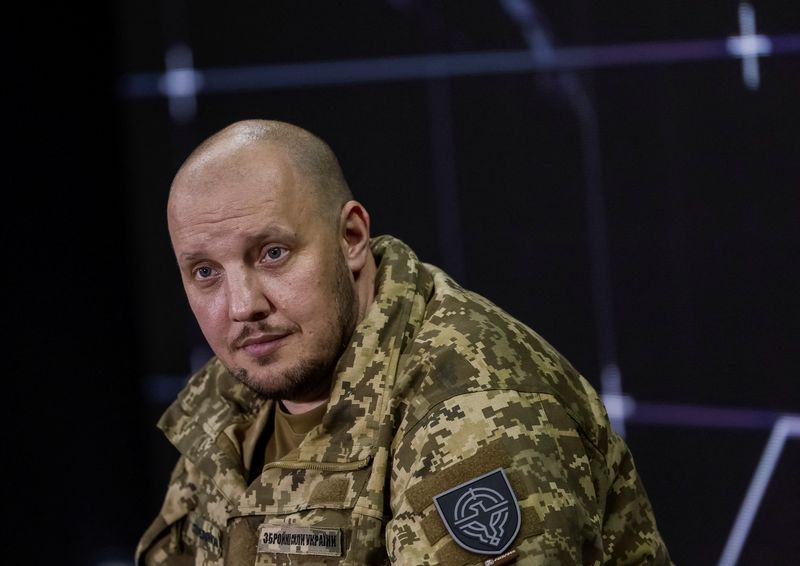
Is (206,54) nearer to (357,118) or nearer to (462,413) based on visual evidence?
(357,118)

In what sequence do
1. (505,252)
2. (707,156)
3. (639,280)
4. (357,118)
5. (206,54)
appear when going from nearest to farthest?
(707,156) → (639,280) → (505,252) → (357,118) → (206,54)

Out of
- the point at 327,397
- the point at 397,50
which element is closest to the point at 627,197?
the point at 397,50

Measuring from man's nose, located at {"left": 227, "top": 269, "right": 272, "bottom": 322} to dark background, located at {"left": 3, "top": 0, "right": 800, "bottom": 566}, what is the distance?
3.54ft

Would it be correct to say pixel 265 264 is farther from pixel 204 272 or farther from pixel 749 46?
pixel 749 46

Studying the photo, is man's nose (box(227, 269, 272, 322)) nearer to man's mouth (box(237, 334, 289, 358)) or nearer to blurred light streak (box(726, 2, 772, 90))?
man's mouth (box(237, 334, 289, 358))

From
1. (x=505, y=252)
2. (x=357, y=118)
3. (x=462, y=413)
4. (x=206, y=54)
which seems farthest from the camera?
(x=206, y=54)

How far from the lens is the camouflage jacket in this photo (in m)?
1.56

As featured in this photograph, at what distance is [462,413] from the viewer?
1.61 meters

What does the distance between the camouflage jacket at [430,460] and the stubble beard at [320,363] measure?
0.03m

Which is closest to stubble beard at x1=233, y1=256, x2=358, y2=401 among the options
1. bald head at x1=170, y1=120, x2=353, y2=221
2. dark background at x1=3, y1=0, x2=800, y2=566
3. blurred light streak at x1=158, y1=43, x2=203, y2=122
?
bald head at x1=170, y1=120, x2=353, y2=221

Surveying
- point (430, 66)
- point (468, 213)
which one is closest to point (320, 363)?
point (468, 213)

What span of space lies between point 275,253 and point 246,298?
9 cm

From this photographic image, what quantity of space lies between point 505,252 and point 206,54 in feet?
3.84

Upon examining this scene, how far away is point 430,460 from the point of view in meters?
1.60
